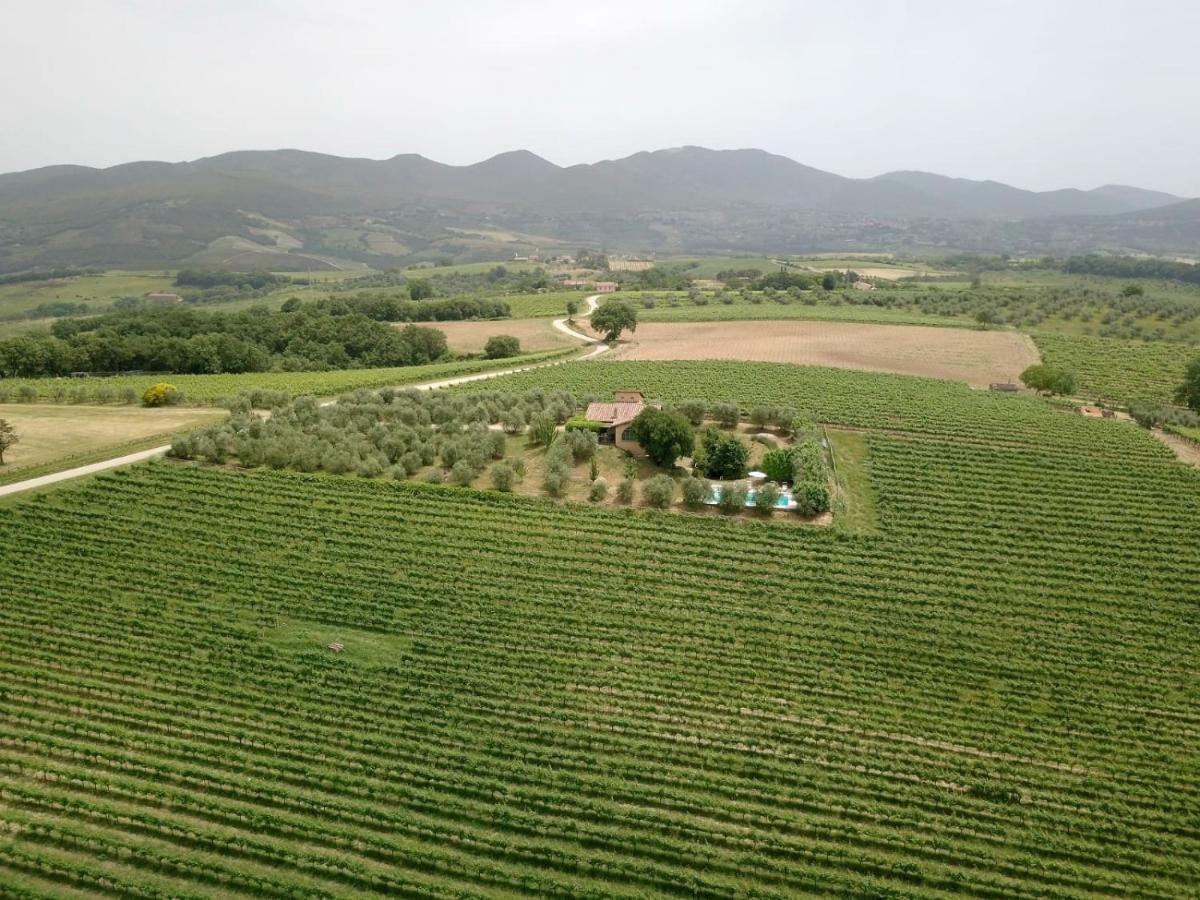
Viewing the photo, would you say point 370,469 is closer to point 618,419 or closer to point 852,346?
point 618,419

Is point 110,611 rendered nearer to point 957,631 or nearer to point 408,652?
point 408,652

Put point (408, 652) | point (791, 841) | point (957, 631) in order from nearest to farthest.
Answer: point (791, 841), point (408, 652), point (957, 631)

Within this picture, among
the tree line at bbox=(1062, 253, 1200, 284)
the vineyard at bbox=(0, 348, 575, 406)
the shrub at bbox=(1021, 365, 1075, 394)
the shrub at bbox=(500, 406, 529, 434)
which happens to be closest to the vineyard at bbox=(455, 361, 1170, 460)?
the shrub at bbox=(1021, 365, 1075, 394)

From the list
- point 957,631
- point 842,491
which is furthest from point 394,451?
point 957,631

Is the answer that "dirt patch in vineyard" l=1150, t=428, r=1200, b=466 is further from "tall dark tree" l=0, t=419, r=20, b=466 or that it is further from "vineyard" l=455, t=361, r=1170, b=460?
"tall dark tree" l=0, t=419, r=20, b=466

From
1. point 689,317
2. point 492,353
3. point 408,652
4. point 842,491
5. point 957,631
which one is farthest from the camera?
point 689,317

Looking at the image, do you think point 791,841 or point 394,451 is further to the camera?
point 394,451
